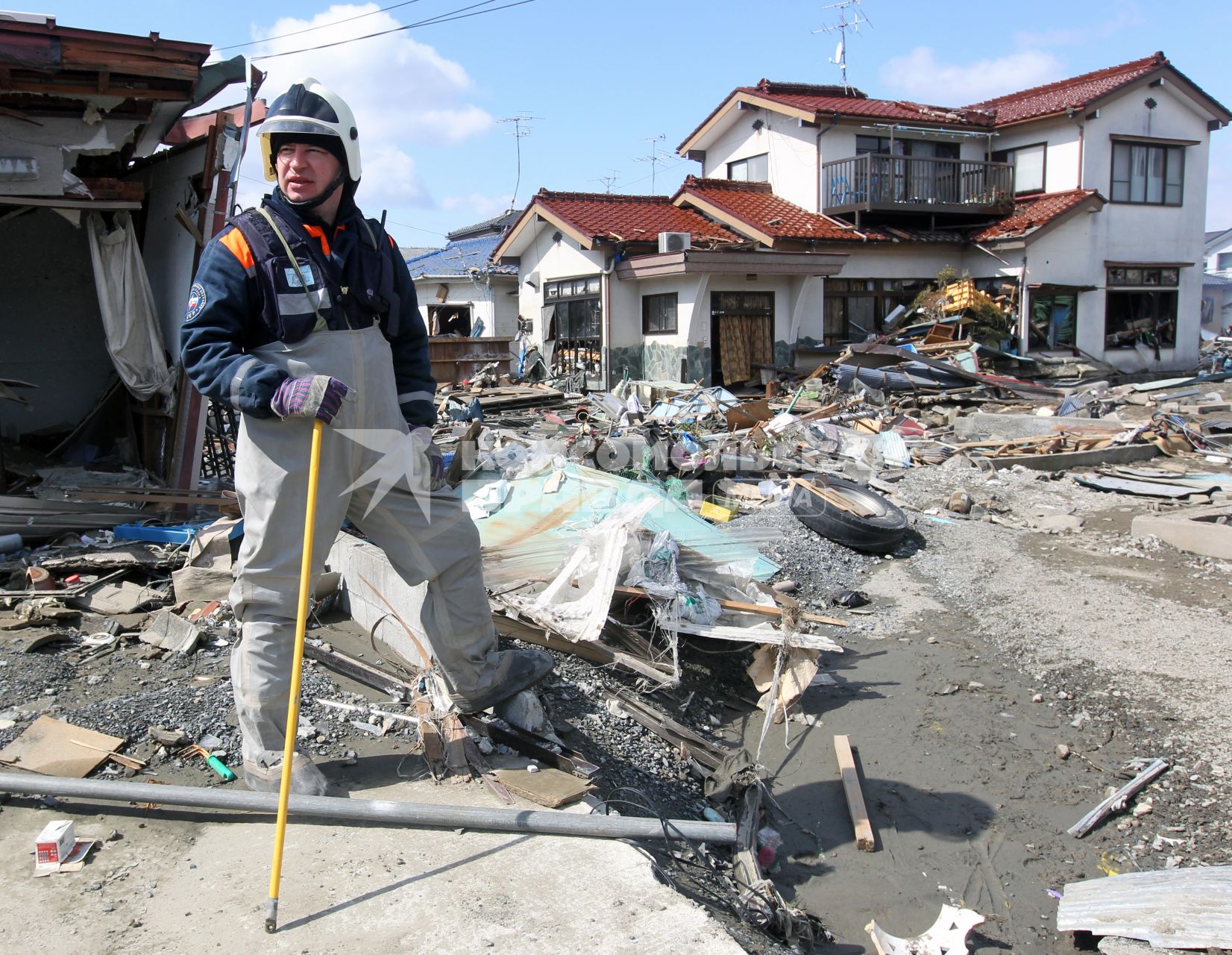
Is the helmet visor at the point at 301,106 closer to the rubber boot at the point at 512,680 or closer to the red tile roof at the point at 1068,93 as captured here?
the rubber boot at the point at 512,680

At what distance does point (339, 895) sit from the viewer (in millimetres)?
2174

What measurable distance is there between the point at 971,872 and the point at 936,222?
19.6 m

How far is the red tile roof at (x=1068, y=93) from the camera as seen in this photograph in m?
19.8

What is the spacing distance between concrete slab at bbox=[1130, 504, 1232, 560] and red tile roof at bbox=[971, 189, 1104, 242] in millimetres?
12268

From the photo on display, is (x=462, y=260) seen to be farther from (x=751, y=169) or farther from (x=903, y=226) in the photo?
(x=903, y=226)

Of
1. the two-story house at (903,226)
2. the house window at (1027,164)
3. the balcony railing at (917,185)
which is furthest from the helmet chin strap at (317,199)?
the house window at (1027,164)

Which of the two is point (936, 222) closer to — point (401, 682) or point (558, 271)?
point (558, 271)

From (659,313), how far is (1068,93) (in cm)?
1212

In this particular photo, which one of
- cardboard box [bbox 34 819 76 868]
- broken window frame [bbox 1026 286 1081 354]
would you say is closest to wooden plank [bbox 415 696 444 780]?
cardboard box [bbox 34 819 76 868]

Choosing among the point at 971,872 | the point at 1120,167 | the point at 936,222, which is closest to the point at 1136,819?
the point at 971,872

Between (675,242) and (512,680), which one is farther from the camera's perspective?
(675,242)

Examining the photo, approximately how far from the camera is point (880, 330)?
1919 cm

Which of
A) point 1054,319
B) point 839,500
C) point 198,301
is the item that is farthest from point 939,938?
point 1054,319

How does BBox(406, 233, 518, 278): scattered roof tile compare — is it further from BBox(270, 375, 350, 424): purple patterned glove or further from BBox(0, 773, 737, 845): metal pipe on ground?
BBox(0, 773, 737, 845): metal pipe on ground
